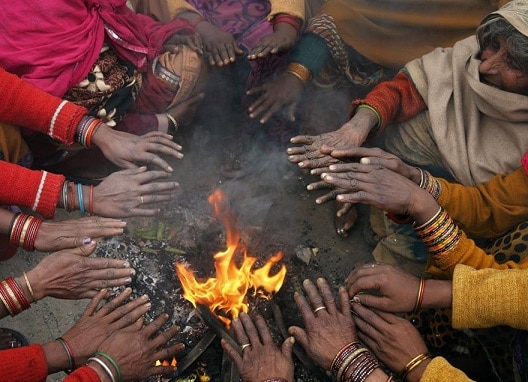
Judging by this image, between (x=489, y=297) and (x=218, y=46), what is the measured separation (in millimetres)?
2536

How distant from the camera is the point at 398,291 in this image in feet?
8.03

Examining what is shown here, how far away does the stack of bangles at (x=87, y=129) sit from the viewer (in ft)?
9.93

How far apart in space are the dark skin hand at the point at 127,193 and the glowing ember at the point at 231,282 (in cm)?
54

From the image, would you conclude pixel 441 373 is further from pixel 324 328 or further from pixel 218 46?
pixel 218 46

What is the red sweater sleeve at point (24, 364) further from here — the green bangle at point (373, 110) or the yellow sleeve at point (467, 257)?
the green bangle at point (373, 110)

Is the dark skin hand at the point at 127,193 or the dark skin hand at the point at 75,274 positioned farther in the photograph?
the dark skin hand at the point at 127,193

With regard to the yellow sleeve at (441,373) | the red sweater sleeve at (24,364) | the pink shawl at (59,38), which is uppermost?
the pink shawl at (59,38)

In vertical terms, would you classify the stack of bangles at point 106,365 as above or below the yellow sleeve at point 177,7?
below

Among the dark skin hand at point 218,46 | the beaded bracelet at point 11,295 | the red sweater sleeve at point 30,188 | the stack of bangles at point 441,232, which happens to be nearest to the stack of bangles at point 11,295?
the beaded bracelet at point 11,295

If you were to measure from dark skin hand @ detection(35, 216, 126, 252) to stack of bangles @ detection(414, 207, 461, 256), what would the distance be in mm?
1576

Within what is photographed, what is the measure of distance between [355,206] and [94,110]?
84.0 inches

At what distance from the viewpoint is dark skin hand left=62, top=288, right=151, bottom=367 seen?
224 cm

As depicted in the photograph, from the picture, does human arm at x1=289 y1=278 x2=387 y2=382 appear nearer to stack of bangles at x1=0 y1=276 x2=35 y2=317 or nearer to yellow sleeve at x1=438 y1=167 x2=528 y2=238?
yellow sleeve at x1=438 y1=167 x2=528 y2=238

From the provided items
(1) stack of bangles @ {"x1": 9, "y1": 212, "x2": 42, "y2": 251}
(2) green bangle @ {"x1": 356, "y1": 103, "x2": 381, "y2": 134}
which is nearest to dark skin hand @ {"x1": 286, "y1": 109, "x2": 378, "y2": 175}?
(2) green bangle @ {"x1": 356, "y1": 103, "x2": 381, "y2": 134}
